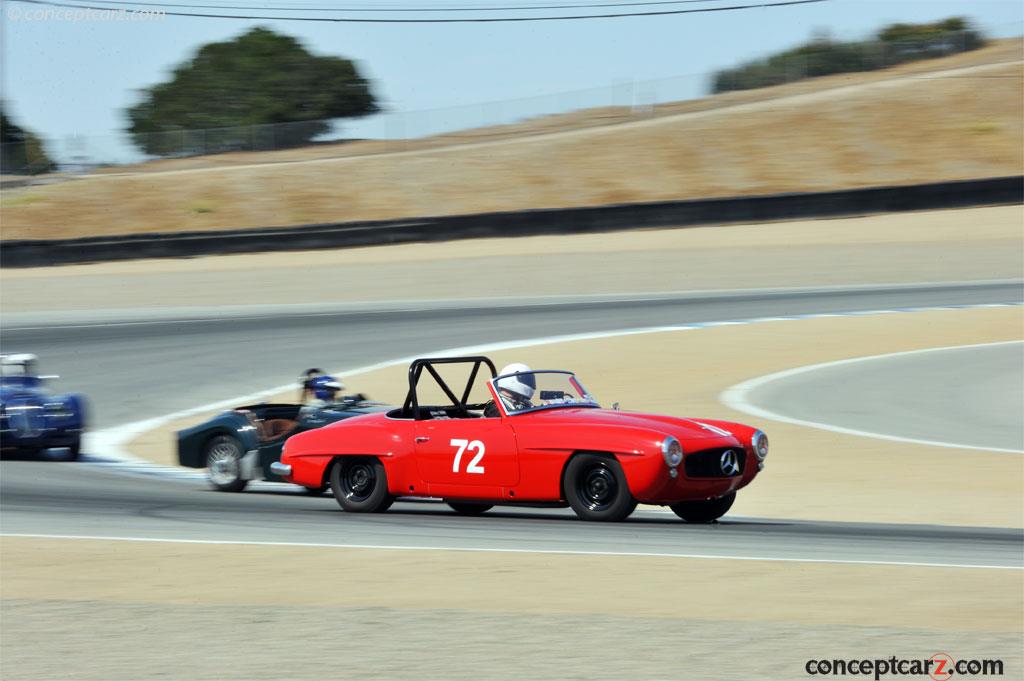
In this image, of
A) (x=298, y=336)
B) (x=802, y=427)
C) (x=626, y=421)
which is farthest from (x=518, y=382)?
(x=298, y=336)

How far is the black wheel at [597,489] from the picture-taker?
8992 mm

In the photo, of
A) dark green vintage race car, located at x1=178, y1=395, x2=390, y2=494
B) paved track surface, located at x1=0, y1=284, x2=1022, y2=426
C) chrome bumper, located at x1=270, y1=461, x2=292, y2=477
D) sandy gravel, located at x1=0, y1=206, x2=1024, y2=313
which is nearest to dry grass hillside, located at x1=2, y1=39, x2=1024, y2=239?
sandy gravel, located at x1=0, y1=206, x2=1024, y2=313

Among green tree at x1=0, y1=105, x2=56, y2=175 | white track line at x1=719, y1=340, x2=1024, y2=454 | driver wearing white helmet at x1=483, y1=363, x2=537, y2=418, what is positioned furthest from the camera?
green tree at x1=0, y1=105, x2=56, y2=175

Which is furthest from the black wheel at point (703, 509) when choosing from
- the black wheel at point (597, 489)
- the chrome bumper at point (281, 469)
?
the chrome bumper at point (281, 469)

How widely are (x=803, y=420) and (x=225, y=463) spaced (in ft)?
21.4

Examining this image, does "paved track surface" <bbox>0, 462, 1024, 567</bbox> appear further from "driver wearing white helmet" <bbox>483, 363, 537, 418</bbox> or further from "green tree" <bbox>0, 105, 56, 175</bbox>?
"green tree" <bbox>0, 105, 56, 175</bbox>

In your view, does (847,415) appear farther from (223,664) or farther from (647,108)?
(647,108)

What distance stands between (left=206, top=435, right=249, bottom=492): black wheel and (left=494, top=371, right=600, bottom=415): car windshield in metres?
3.14

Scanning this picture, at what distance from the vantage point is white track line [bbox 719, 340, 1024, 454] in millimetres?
13664

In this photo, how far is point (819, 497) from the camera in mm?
11555

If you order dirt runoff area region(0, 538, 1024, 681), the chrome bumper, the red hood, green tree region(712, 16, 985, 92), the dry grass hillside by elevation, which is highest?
green tree region(712, 16, 985, 92)

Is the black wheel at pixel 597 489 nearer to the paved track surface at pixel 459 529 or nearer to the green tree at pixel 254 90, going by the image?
the paved track surface at pixel 459 529

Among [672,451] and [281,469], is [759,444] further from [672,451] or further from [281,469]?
[281,469]

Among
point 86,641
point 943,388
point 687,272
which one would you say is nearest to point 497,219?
point 687,272
